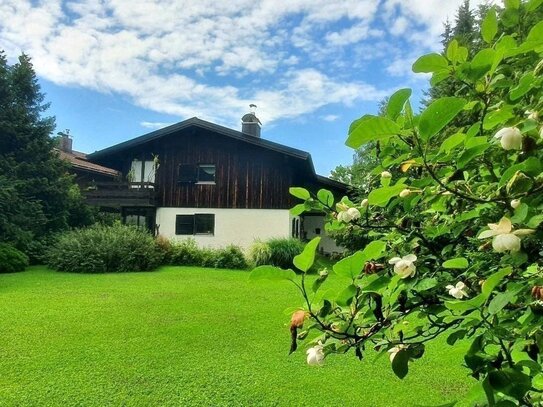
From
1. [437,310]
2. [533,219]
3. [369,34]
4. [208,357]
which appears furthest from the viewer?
[369,34]

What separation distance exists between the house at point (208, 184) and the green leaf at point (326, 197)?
14.7 meters

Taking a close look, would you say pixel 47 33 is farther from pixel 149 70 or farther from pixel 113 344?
pixel 113 344

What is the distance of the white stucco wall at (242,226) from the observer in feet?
53.6

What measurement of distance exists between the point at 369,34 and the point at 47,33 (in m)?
8.92

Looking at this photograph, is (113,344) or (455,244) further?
(113,344)

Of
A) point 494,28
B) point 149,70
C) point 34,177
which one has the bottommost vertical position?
point 494,28

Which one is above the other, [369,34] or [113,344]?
[369,34]

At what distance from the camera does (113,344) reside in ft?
15.4

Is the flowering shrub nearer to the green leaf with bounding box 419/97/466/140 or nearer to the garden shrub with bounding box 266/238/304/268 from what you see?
the green leaf with bounding box 419/97/466/140

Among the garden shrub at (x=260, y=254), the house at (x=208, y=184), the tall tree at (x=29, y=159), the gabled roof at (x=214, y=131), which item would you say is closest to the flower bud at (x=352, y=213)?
the garden shrub at (x=260, y=254)

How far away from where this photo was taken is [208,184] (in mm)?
17016

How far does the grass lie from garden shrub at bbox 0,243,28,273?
5376 millimetres

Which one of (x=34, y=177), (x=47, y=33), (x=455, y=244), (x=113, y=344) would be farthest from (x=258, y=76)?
(x=455, y=244)

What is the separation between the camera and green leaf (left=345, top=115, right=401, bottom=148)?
0.69m
